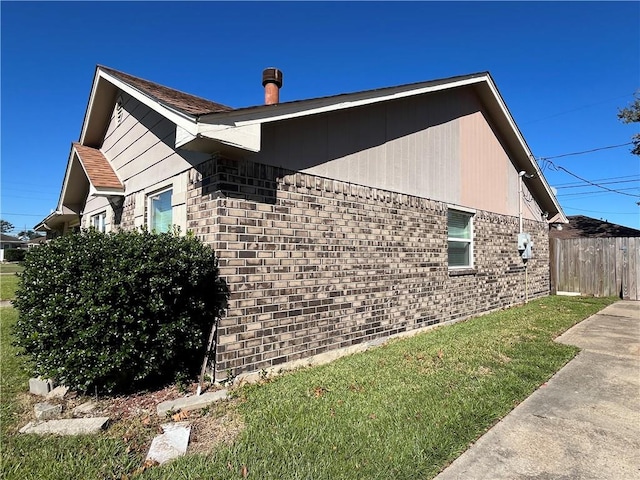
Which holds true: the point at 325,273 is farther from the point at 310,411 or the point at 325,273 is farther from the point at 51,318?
the point at 51,318

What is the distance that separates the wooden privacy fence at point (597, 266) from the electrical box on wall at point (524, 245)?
3.16 m

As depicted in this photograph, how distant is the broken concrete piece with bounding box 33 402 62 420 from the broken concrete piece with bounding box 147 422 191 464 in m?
1.28

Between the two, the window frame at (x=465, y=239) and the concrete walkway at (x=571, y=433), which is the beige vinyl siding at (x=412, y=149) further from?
the concrete walkway at (x=571, y=433)

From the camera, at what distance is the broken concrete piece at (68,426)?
10.6 feet

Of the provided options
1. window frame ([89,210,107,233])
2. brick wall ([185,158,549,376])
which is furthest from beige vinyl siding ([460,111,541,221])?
window frame ([89,210,107,233])

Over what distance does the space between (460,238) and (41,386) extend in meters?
8.22

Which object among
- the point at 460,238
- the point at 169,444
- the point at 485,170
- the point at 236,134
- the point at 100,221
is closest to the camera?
the point at 169,444

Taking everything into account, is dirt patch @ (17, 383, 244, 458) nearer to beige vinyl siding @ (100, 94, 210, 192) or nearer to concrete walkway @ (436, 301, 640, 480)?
concrete walkway @ (436, 301, 640, 480)

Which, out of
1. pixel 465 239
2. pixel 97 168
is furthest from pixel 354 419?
pixel 97 168

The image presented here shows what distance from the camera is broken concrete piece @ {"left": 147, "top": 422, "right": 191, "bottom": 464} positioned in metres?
2.85

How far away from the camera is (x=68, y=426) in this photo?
3297mm

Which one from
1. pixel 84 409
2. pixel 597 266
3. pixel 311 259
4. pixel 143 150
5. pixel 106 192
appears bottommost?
pixel 84 409

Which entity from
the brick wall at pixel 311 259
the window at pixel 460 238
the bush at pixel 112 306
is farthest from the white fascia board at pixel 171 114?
the window at pixel 460 238

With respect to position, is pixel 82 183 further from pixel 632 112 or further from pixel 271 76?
pixel 632 112
